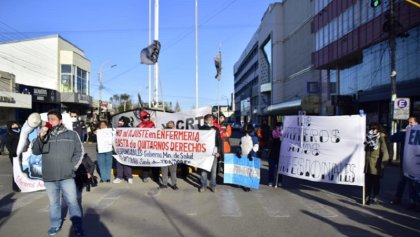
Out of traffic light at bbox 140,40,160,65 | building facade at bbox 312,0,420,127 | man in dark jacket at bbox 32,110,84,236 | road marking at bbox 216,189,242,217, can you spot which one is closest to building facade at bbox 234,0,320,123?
building facade at bbox 312,0,420,127

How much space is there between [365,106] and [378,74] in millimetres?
3925

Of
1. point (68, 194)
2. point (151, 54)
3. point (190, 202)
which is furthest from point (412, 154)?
point (151, 54)

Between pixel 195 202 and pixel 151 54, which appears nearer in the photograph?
pixel 195 202

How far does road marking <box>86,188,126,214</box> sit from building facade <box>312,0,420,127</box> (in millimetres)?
14421

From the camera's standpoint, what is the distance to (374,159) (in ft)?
30.0

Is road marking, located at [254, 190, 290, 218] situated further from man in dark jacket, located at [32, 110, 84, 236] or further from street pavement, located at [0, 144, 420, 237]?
man in dark jacket, located at [32, 110, 84, 236]

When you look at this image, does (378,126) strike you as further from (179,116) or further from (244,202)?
(179,116)

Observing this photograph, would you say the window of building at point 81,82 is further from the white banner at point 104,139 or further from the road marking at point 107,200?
the road marking at point 107,200

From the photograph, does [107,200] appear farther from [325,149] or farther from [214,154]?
[325,149]

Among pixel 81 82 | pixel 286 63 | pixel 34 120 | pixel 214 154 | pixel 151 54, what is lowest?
pixel 214 154

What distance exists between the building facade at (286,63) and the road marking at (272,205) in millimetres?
25219

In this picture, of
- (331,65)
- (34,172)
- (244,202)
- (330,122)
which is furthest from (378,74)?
(34,172)

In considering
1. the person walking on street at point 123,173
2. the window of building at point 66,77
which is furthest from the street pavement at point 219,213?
the window of building at point 66,77

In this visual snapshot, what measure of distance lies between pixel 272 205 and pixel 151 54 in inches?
537
